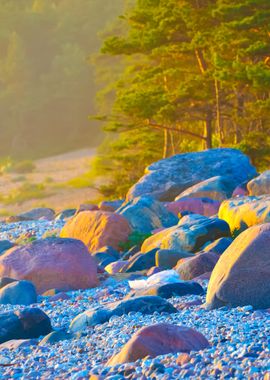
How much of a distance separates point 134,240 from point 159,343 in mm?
6558

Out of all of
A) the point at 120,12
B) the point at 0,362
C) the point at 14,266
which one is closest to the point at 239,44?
the point at 14,266

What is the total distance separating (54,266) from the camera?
9.59 meters

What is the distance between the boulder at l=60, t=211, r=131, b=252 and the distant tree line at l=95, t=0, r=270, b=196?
808 centimetres

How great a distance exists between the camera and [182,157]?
18.2 m

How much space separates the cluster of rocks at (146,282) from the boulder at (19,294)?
0.01 m

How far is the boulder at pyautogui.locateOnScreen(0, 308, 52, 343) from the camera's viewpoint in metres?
7.01

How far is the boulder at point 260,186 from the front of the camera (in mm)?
14102

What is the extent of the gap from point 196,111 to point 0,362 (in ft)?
62.7

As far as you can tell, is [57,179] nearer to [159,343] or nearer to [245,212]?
[245,212]

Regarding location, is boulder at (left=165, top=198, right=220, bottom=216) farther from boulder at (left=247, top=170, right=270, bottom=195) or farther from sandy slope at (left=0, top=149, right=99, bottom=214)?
sandy slope at (left=0, top=149, right=99, bottom=214)

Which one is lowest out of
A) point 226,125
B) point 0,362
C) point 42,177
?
point 42,177

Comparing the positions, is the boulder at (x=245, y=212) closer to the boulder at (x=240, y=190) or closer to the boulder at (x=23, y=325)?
the boulder at (x=240, y=190)

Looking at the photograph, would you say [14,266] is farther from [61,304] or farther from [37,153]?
[37,153]

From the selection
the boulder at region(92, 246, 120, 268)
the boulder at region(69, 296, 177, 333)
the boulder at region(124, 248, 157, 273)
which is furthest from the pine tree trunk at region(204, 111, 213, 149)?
the boulder at region(69, 296, 177, 333)
